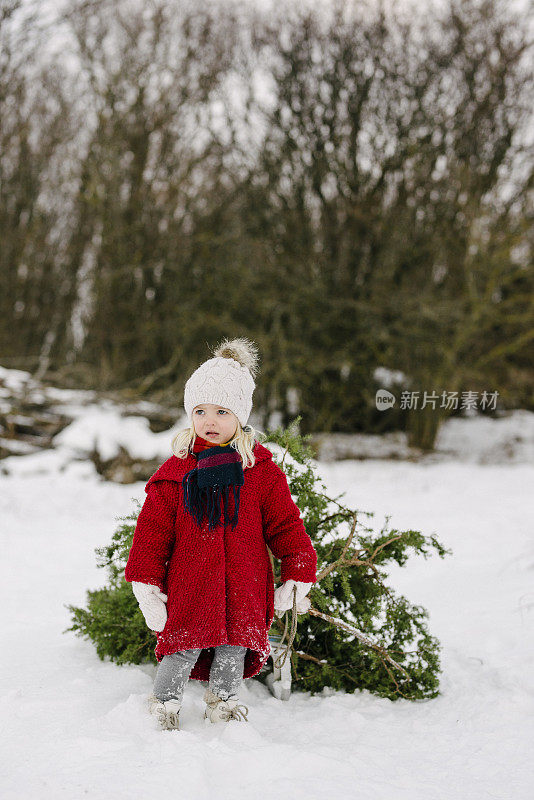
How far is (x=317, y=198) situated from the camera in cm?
1163

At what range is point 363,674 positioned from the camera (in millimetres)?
3037

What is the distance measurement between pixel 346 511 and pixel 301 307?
7693mm

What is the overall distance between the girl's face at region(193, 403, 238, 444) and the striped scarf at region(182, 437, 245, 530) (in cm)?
9

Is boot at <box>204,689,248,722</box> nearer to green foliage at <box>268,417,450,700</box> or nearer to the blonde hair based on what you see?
green foliage at <box>268,417,450,700</box>

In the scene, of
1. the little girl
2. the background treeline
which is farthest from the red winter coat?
the background treeline

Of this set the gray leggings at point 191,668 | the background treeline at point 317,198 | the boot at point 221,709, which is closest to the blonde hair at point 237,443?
the gray leggings at point 191,668

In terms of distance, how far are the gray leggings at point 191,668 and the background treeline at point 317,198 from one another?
773 centimetres

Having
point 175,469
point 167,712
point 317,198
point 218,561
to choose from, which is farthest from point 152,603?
point 317,198

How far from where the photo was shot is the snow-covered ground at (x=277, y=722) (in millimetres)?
2076

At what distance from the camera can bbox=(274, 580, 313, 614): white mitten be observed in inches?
101

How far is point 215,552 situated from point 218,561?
3cm

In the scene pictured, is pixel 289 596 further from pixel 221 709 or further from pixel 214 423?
pixel 214 423

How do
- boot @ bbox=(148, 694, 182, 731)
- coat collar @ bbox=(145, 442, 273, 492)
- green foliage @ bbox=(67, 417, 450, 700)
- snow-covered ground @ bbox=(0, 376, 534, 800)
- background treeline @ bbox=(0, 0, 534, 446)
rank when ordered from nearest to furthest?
1. snow-covered ground @ bbox=(0, 376, 534, 800)
2. boot @ bbox=(148, 694, 182, 731)
3. coat collar @ bbox=(145, 442, 273, 492)
4. green foliage @ bbox=(67, 417, 450, 700)
5. background treeline @ bbox=(0, 0, 534, 446)

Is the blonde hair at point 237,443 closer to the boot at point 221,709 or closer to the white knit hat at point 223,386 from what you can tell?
the white knit hat at point 223,386
